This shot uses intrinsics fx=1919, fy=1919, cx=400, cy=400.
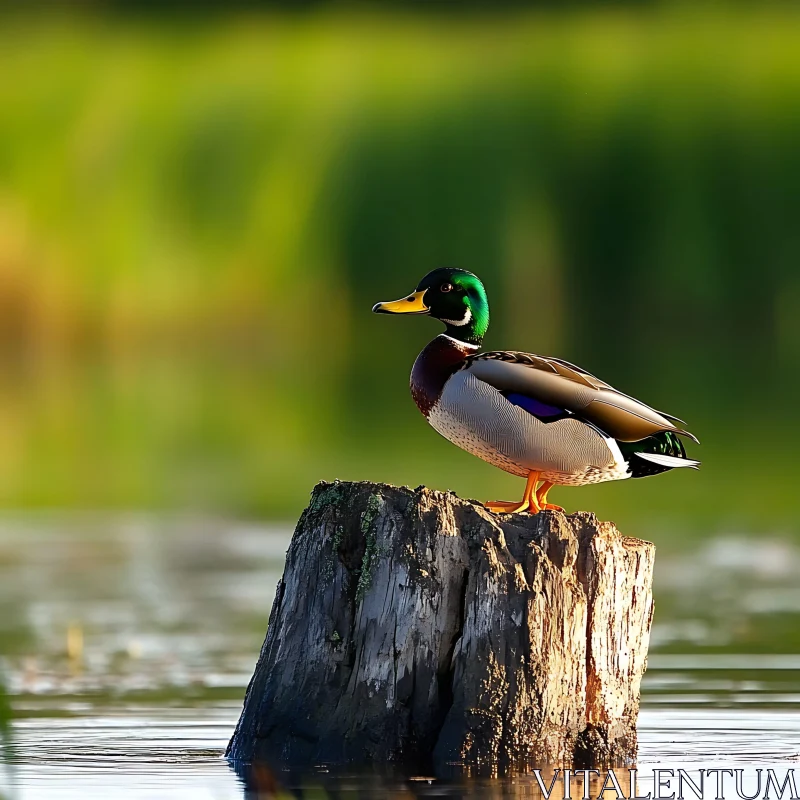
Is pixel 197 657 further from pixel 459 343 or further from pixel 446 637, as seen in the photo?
pixel 446 637

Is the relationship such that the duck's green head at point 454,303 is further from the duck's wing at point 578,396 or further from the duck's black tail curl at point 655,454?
the duck's black tail curl at point 655,454

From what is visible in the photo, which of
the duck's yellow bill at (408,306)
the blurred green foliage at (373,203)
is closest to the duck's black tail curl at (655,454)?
the duck's yellow bill at (408,306)

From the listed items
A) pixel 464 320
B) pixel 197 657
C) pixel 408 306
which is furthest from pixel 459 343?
pixel 197 657

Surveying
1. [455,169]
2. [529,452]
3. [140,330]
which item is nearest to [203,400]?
[140,330]

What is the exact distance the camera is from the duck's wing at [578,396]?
245 inches

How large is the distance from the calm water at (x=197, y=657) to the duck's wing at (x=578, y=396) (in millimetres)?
1048

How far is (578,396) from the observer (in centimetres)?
625

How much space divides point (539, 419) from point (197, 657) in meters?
2.75

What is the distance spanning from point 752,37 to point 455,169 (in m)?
13.5

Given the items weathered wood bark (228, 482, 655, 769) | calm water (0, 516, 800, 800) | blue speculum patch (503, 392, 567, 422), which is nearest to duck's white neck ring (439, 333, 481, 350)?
blue speculum patch (503, 392, 567, 422)

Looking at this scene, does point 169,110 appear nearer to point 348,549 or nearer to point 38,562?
point 38,562

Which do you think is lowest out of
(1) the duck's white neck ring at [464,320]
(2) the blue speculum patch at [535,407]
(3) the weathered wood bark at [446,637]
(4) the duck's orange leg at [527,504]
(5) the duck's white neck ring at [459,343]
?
(3) the weathered wood bark at [446,637]

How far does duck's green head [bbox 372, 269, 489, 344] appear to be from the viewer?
254 inches

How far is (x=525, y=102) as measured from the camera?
5516cm
